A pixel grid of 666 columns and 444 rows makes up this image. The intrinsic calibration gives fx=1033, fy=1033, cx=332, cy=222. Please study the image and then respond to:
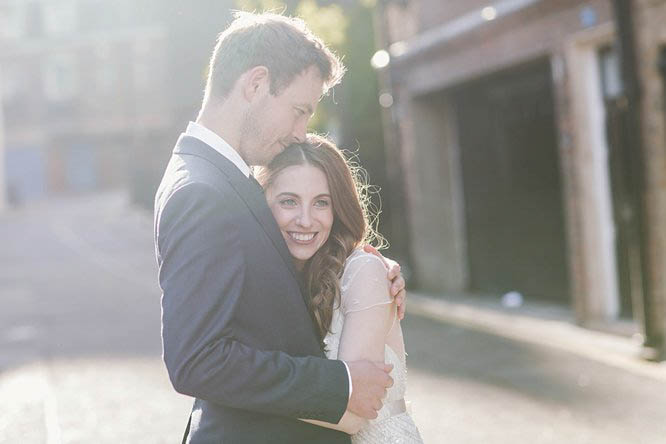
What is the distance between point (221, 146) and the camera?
2.33 meters

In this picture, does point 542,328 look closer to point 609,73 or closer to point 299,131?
point 609,73

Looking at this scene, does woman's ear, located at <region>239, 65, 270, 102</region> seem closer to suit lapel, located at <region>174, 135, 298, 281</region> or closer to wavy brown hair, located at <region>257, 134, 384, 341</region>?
suit lapel, located at <region>174, 135, 298, 281</region>

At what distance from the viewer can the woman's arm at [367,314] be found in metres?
2.42

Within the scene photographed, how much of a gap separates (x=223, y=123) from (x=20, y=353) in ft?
28.8

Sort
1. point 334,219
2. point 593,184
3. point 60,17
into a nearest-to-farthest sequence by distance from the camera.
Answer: point 334,219 → point 593,184 → point 60,17

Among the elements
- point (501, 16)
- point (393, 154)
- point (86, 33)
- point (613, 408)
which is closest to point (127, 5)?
point (86, 33)

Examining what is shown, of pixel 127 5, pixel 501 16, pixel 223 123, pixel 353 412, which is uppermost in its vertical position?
pixel 127 5

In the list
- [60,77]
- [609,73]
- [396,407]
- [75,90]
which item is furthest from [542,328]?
[60,77]

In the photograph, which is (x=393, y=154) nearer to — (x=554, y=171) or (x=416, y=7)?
(x=416, y=7)

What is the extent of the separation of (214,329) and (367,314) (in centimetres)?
50

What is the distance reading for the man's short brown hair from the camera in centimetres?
230

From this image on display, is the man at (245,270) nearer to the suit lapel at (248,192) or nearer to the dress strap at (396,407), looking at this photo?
the suit lapel at (248,192)

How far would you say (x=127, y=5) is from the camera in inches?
1969

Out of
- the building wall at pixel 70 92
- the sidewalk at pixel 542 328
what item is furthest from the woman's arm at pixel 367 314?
the building wall at pixel 70 92
